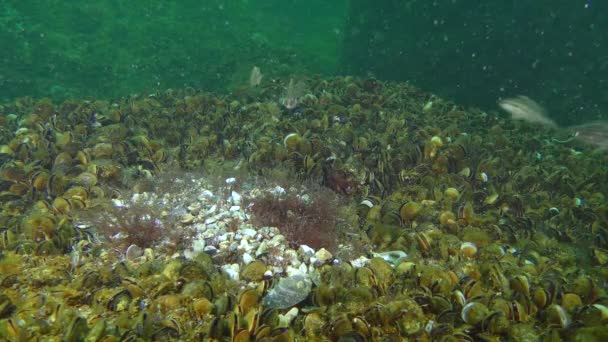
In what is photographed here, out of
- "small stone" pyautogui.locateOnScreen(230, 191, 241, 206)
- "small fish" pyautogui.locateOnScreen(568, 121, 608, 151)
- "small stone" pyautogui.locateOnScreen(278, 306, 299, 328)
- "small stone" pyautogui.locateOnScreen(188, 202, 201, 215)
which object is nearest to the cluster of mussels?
"small stone" pyautogui.locateOnScreen(278, 306, 299, 328)

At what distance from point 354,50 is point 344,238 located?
13846 millimetres

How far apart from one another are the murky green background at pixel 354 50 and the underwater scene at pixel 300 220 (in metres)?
4.00

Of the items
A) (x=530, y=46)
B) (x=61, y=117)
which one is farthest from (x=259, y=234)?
(x=530, y=46)

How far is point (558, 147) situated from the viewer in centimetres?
709

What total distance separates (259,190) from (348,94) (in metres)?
4.26

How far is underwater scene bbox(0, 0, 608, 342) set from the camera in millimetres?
2502

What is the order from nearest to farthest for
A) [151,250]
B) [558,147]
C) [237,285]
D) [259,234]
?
[237,285]
[151,250]
[259,234]
[558,147]

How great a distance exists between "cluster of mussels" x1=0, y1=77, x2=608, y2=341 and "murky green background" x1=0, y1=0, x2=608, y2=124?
504 cm

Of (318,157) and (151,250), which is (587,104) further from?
(151,250)

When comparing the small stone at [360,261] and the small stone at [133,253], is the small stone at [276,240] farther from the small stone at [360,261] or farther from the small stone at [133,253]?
the small stone at [133,253]

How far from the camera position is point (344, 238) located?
3600 millimetres

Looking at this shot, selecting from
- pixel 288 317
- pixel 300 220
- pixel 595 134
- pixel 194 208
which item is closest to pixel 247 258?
pixel 300 220

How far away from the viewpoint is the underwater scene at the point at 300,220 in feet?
8.21

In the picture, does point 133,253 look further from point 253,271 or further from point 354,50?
point 354,50
